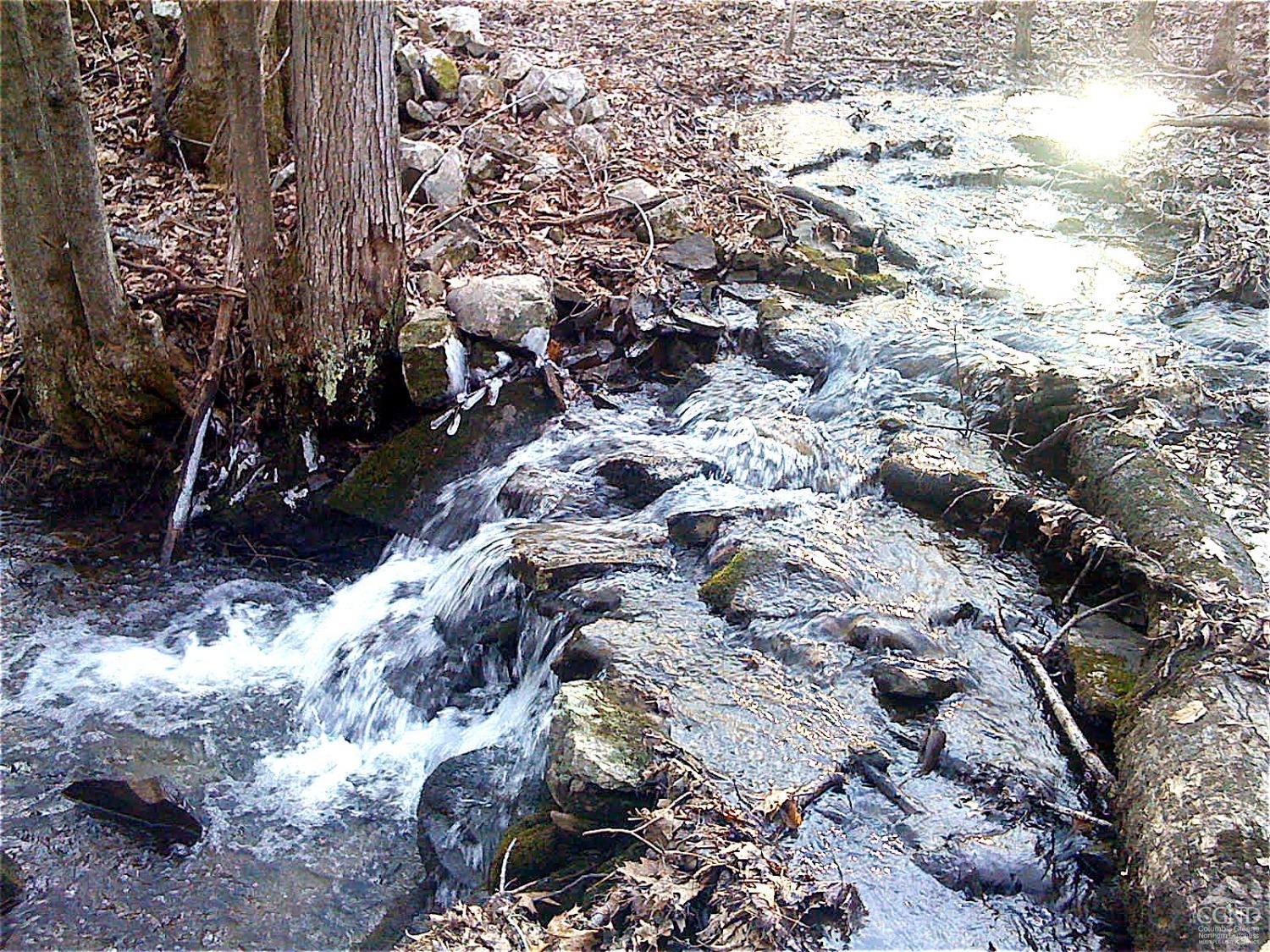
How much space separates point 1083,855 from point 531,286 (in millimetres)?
4486

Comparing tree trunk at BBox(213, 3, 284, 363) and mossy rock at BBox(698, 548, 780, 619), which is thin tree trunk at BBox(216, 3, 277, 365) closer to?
tree trunk at BBox(213, 3, 284, 363)

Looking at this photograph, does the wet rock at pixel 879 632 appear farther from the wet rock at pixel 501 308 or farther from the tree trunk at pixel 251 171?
the tree trunk at pixel 251 171

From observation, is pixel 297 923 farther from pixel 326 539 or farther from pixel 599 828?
pixel 326 539

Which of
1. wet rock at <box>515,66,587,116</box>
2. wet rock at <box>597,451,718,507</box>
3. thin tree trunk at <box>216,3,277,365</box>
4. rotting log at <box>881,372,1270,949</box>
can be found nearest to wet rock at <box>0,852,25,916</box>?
thin tree trunk at <box>216,3,277,365</box>

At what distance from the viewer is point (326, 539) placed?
5.96m

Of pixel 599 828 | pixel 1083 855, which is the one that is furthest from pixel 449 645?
pixel 1083 855

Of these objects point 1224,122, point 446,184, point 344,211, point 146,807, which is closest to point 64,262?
point 344,211

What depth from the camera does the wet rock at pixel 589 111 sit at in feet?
28.9

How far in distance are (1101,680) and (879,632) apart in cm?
93

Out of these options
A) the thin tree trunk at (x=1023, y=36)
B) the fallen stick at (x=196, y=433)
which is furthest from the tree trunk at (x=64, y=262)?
the thin tree trunk at (x=1023, y=36)

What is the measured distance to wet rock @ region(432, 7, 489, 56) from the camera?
30.0 ft

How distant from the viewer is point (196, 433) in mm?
5805

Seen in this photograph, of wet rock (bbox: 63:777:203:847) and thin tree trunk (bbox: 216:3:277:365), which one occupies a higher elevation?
thin tree trunk (bbox: 216:3:277:365)

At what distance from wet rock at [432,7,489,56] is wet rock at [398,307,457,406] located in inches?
176
